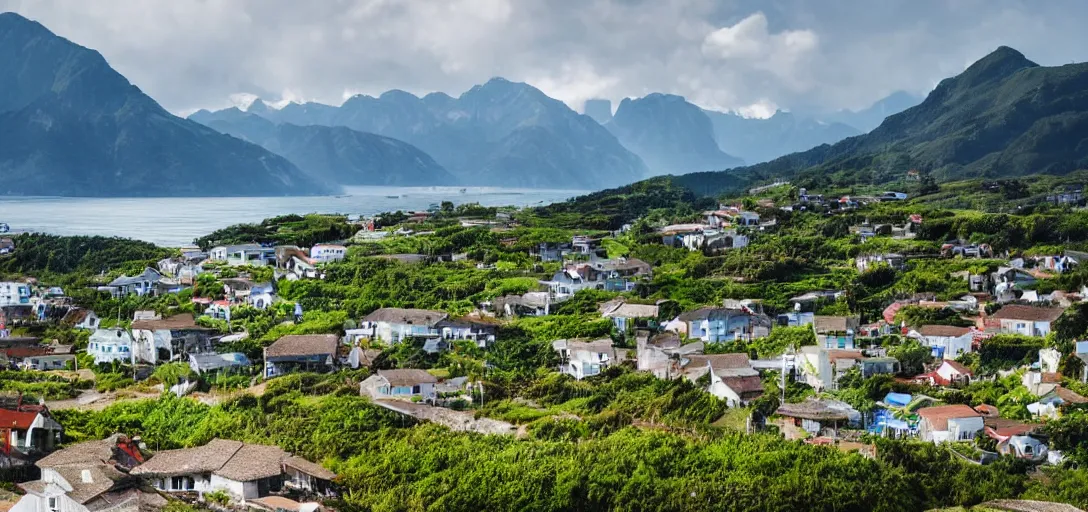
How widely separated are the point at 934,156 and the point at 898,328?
51.0 m

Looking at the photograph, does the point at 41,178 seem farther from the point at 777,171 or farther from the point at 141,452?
the point at 141,452

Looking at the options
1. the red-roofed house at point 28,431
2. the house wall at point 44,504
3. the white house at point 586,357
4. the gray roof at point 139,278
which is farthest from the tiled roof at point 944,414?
the gray roof at point 139,278

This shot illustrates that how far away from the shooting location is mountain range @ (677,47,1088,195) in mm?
67625

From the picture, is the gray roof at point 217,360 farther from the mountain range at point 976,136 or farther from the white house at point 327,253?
the mountain range at point 976,136

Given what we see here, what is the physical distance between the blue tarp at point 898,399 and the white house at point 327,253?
2406 centimetres

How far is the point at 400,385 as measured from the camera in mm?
21016

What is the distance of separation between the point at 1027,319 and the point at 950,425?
7.90m

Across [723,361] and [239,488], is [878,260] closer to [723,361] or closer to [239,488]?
[723,361]

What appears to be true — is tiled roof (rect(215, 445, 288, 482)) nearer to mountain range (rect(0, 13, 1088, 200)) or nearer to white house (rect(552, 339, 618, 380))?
white house (rect(552, 339, 618, 380))

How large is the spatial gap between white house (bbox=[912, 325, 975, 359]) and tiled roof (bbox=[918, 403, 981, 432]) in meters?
4.80

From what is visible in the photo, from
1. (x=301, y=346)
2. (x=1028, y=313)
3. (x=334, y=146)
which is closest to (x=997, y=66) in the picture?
(x=1028, y=313)

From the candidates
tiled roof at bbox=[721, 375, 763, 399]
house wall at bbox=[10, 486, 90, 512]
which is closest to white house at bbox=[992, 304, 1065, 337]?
tiled roof at bbox=[721, 375, 763, 399]

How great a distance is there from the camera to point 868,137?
93125mm

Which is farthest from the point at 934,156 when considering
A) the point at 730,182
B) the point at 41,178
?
the point at 41,178
